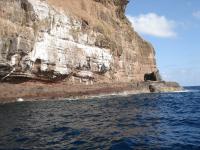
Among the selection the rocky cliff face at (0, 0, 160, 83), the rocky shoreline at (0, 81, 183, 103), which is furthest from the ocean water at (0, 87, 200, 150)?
the rocky cliff face at (0, 0, 160, 83)

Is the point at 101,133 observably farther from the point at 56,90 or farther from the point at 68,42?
the point at 68,42

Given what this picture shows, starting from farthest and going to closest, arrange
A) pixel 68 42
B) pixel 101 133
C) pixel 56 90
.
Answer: pixel 68 42 → pixel 56 90 → pixel 101 133

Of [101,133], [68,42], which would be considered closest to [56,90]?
[68,42]

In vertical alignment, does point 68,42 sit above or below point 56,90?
above

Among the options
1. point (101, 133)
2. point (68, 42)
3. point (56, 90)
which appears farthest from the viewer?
point (68, 42)

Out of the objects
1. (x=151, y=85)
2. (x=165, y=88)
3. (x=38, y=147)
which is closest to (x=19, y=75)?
(x=38, y=147)

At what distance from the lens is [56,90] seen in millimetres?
44438

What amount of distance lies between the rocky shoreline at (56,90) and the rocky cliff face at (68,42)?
1.14 metres

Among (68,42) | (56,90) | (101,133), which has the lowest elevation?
(101,133)

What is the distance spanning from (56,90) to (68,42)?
7.47m

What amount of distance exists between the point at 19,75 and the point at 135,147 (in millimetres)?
27841

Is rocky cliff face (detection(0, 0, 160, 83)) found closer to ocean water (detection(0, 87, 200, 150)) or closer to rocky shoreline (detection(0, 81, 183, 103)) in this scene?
rocky shoreline (detection(0, 81, 183, 103))

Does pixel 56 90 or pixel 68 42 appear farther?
pixel 68 42

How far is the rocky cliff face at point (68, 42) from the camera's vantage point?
3778 centimetres
